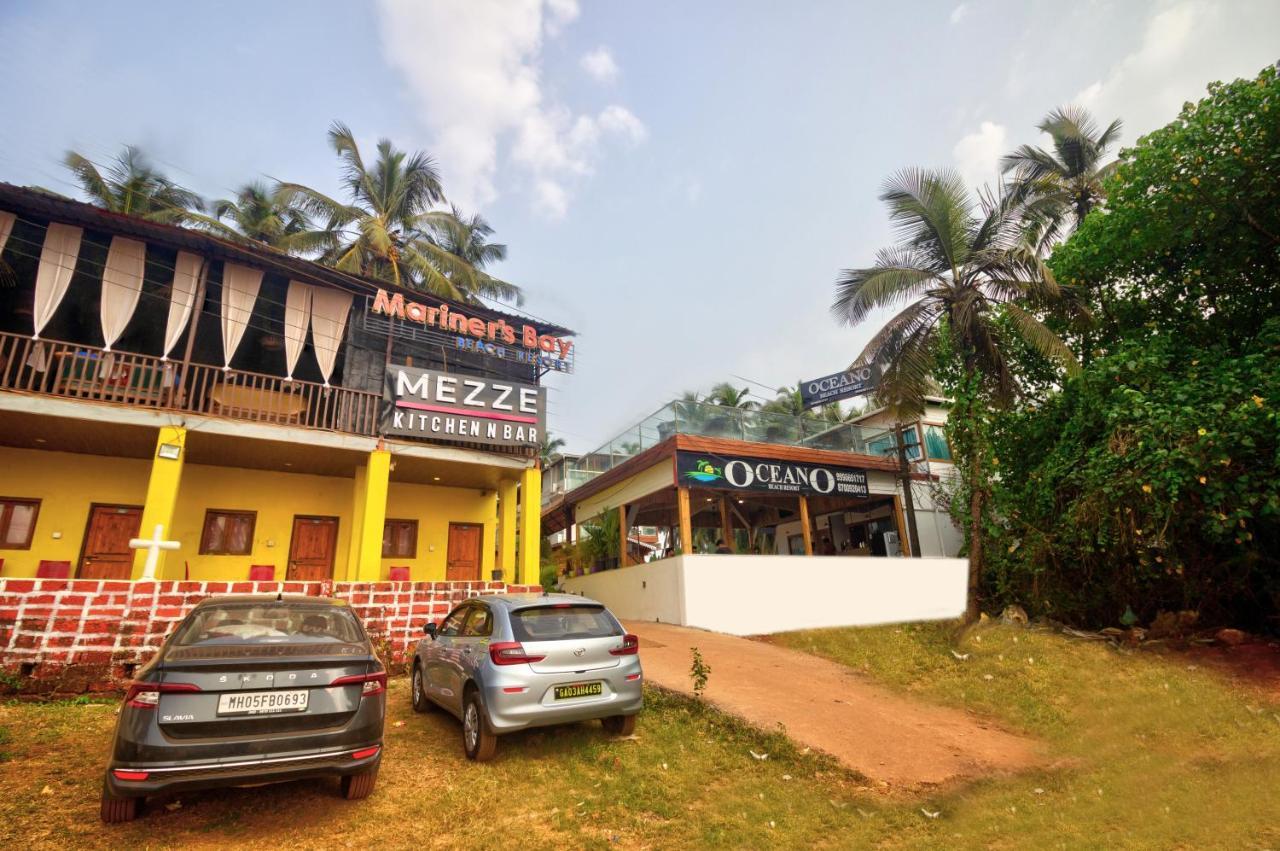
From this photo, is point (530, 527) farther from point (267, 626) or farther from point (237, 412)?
point (267, 626)

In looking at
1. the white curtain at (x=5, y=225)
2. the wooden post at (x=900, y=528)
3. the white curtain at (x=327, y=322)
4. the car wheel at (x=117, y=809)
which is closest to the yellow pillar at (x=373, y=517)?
the white curtain at (x=327, y=322)

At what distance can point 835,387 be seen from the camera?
19.2 m

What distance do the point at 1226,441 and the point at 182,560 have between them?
1869 centimetres

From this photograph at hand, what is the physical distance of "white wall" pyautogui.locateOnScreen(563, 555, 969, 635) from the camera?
13438mm

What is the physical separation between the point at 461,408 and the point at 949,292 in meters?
11.3

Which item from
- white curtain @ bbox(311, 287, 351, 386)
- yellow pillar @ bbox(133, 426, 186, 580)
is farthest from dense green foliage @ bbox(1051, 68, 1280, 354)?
yellow pillar @ bbox(133, 426, 186, 580)

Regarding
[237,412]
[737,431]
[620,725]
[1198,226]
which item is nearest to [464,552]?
[237,412]

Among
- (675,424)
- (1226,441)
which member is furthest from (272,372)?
(1226,441)

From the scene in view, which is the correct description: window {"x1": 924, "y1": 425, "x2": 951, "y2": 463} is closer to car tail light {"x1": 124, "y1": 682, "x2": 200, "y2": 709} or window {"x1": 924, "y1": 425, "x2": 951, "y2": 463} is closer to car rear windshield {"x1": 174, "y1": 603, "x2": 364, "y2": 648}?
car rear windshield {"x1": 174, "y1": 603, "x2": 364, "y2": 648}

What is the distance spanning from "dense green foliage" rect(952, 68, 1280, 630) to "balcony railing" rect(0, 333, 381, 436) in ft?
43.4

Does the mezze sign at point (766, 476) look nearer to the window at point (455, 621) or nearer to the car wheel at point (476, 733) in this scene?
the window at point (455, 621)

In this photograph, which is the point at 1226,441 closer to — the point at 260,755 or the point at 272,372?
the point at 260,755

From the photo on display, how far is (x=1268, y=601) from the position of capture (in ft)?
33.6

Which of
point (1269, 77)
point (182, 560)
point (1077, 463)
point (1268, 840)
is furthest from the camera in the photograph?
point (182, 560)
